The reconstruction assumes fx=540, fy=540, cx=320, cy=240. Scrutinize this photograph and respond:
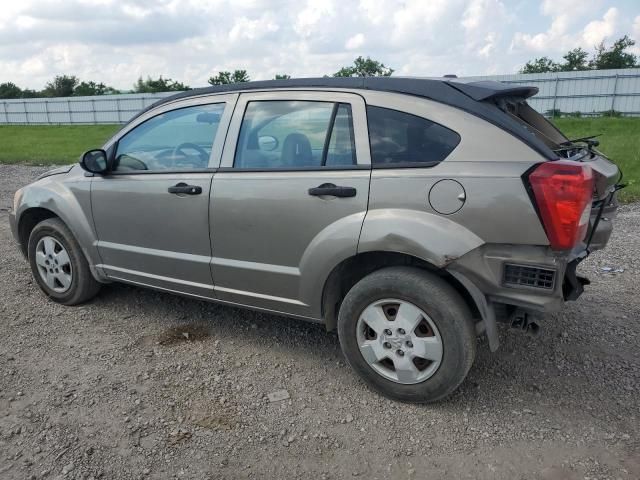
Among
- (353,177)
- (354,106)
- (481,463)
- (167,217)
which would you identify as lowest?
(481,463)

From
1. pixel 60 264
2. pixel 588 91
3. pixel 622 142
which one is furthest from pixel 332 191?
pixel 588 91

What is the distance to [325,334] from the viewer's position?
4.12 m

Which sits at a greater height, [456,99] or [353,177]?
[456,99]

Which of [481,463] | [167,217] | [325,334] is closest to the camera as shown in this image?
[481,463]

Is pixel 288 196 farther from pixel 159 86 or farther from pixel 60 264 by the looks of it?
pixel 159 86

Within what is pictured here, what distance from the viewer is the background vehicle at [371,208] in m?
2.74

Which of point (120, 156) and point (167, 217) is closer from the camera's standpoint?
point (167, 217)

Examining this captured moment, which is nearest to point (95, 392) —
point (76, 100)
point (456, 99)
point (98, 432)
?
point (98, 432)

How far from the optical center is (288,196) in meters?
3.26

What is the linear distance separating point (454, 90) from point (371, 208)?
31.5 inches

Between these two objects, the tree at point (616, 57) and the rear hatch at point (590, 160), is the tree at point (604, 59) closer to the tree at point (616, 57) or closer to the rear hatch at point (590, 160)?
the tree at point (616, 57)

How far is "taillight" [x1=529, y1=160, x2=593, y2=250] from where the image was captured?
259 cm

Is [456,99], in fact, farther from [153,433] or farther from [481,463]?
[153,433]

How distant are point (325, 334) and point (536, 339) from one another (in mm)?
1547
